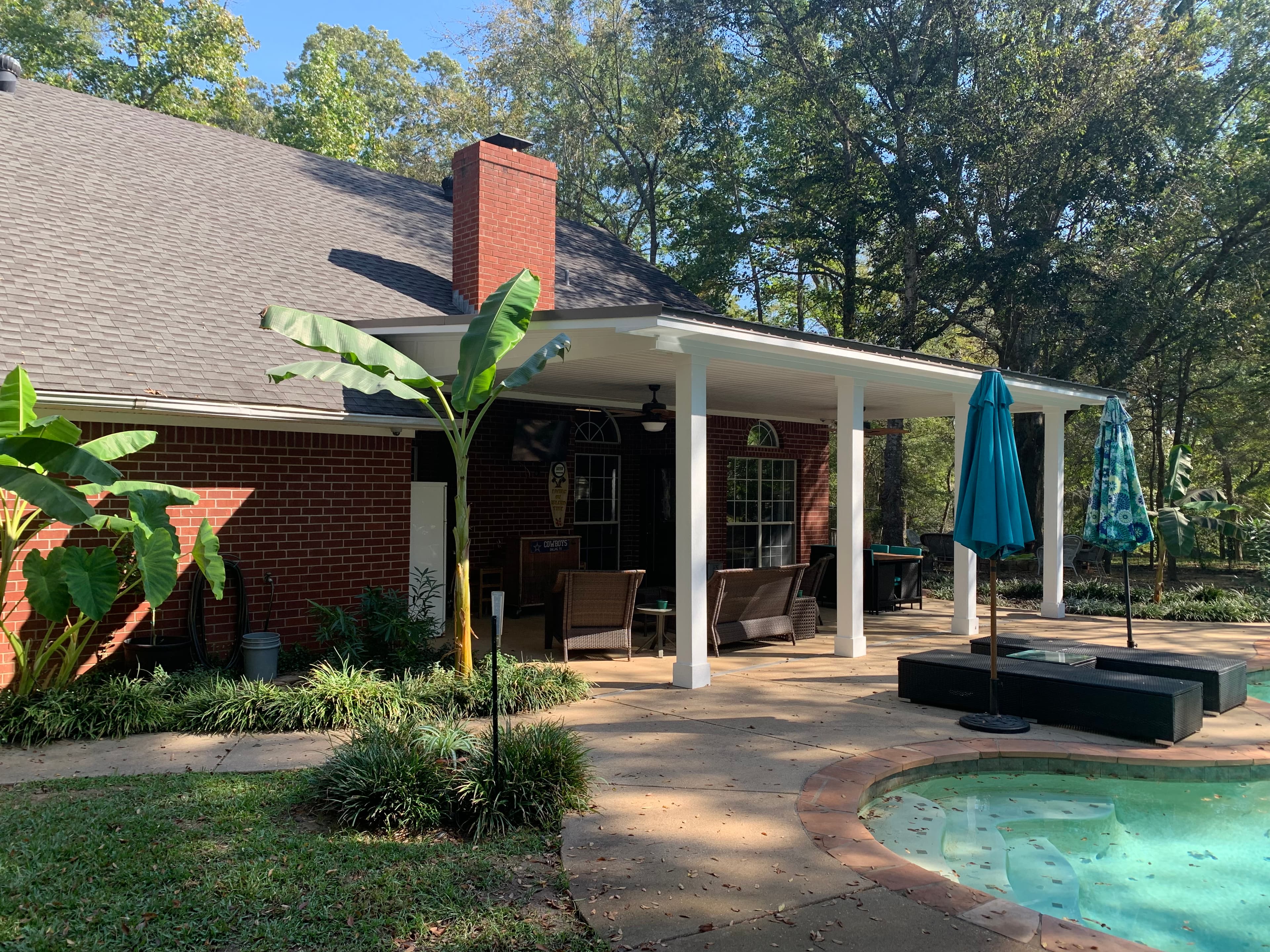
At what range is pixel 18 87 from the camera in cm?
1142

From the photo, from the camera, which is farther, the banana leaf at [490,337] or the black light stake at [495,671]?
the banana leaf at [490,337]

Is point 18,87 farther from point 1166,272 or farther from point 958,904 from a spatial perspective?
point 1166,272

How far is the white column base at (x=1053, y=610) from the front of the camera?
12891 mm

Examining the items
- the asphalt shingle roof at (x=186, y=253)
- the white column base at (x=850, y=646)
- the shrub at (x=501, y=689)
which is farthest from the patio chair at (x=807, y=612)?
the asphalt shingle roof at (x=186, y=253)

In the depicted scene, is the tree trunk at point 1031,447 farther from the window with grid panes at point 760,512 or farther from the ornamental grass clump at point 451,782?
the ornamental grass clump at point 451,782

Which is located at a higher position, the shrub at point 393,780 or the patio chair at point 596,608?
the patio chair at point 596,608

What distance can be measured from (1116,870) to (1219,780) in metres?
2.02

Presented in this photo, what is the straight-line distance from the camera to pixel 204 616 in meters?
7.93

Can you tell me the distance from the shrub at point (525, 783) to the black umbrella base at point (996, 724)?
3.16 m

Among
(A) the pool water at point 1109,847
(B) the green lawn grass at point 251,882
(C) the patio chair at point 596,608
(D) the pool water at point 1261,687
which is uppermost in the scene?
(C) the patio chair at point 596,608

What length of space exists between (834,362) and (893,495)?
1183cm

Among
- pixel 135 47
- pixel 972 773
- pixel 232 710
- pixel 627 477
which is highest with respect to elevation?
pixel 135 47

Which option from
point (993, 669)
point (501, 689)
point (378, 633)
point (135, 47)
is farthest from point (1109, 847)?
point (135, 47)

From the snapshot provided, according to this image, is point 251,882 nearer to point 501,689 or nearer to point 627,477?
point 501,689
